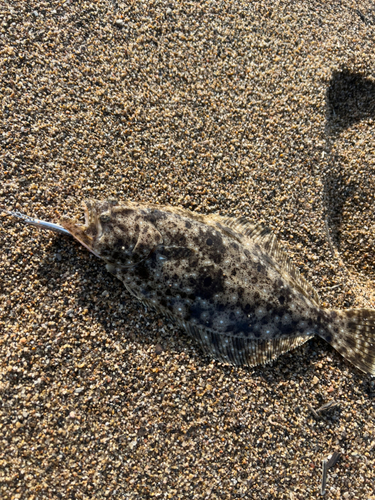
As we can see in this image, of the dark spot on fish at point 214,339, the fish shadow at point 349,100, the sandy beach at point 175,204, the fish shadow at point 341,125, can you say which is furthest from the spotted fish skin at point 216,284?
the fish shadow at point 349,100

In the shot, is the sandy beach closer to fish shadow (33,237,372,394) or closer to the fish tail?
fish shadow (33,237,372,394)

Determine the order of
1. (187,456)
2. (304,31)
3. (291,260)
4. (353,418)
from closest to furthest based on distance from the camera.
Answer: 1. (187,456)
2. (353,418)
3. (291,260)
4. (304,31)

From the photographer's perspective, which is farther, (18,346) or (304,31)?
(304,31)

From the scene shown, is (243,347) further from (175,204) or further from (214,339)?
(175,204)

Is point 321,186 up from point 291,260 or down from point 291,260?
up

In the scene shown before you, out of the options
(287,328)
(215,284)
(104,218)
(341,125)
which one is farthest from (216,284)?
(341,125)

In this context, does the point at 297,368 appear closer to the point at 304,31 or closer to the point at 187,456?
the point at 187,456

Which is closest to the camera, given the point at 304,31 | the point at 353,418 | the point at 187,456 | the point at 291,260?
the point at 187,456

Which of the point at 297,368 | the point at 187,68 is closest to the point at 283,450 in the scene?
the point at 297,368
